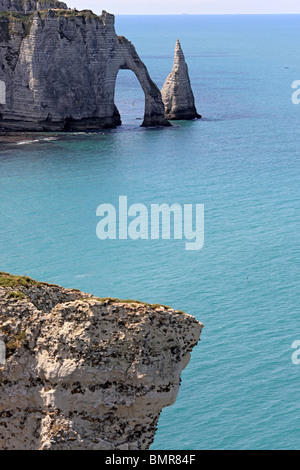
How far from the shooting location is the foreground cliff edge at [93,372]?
16.8 m

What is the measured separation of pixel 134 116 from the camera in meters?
123

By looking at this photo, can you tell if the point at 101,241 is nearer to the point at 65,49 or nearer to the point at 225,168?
the point at 225,168

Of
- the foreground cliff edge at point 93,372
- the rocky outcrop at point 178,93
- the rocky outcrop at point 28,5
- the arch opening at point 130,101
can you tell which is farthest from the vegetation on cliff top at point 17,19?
the foreground cliff edge at point 93,372

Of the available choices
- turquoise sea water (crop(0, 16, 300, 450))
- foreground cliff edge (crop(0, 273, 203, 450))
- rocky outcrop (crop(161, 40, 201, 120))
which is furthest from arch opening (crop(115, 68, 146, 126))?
foreground cliff edge (crop(0, 273, 203, 450))

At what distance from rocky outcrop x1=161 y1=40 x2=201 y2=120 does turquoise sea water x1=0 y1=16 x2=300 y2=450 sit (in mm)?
3220

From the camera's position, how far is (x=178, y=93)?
114688 mm

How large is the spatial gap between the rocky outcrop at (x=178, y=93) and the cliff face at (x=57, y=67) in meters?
8.08

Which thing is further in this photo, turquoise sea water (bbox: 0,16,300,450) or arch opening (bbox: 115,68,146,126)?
arch opening (bbox: 115,68,146,126)

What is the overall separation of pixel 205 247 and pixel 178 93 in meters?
56.4

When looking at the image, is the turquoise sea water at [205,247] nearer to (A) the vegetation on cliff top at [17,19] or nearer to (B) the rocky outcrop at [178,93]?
(B) the rocky outcrop at [178,93]

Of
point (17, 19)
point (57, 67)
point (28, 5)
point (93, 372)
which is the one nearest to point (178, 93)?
point (57, 67)

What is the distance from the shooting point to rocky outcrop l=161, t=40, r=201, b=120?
367 ft

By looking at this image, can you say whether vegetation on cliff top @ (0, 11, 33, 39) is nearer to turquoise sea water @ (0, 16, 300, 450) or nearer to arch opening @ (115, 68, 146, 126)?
turquoise sea water @ (0, 16, 300, 450)
